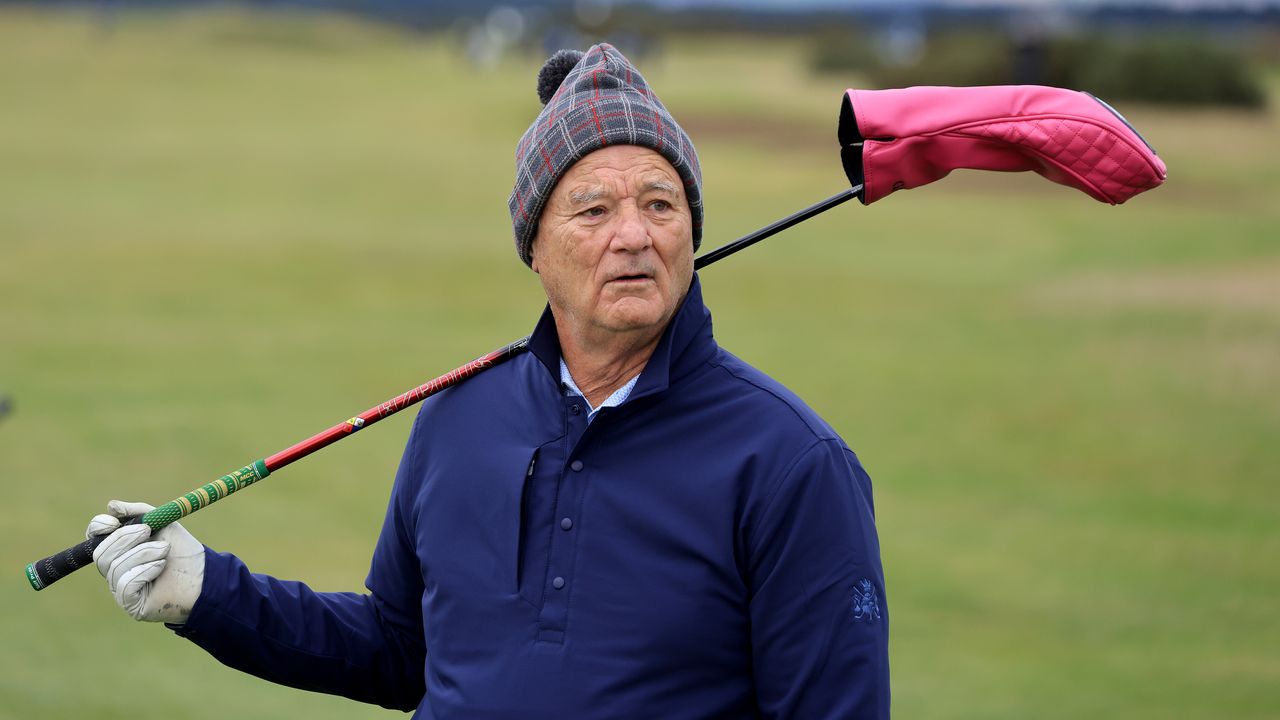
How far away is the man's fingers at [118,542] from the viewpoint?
2.56 meters

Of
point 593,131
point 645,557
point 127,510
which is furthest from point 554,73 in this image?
point 127,510

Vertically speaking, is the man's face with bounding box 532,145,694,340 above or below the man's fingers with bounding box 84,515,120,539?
above

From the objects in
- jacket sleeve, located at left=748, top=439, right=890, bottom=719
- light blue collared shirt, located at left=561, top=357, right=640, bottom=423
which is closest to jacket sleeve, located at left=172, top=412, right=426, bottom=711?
light blue collared shirt, located at left=561, top=357, right=640, bottom=423

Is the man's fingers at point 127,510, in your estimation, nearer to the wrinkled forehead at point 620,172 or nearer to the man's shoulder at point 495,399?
the man's shoulder at point 495,399

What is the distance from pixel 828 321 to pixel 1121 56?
A: 19658 mm

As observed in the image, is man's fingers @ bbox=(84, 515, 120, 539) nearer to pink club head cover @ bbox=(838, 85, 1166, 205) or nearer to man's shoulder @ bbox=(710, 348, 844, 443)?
man's shoulder @ bbox=(710, 348, 844, 443)

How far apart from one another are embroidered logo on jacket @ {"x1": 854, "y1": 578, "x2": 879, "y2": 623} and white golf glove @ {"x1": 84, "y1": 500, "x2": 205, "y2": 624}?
1078mm

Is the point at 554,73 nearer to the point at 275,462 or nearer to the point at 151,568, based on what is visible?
the point at 275,462

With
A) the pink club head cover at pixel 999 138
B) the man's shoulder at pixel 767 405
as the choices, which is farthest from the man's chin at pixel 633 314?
the pink club head cover at pixel 999 138

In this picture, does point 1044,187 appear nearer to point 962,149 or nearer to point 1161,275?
point 1161,275

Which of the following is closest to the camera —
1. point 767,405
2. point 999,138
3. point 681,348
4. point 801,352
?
point 767,405

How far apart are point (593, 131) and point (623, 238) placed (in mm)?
178

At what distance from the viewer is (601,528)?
2.34m

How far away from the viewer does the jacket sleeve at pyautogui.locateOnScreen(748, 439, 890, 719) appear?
7.26 feet
